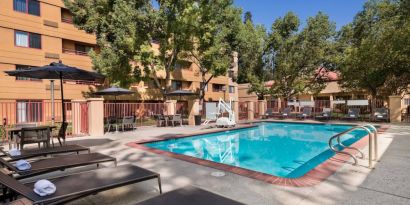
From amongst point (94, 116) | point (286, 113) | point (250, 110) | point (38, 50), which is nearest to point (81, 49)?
point (38, 50)

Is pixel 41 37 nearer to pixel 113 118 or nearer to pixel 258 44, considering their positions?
pixel 113 118

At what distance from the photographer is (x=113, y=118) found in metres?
13.6

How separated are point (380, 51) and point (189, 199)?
21.1 metres

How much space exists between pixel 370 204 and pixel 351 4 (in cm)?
3019

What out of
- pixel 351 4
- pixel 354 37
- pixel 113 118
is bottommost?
pixel 113 118

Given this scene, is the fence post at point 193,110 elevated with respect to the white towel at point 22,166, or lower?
elevated

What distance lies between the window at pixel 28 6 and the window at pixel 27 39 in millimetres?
1829

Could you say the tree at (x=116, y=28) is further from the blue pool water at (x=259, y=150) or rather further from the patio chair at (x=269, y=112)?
the patio chair at (x=269, y=112)

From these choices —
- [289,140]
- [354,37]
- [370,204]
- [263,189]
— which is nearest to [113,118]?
[289,140]

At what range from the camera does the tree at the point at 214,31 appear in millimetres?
19869

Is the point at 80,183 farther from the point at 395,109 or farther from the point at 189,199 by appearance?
the point at 395,109

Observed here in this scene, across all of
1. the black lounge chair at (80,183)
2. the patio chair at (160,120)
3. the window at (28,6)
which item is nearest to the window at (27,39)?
the window at (28,6)

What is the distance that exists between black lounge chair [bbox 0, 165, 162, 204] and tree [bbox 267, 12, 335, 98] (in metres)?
23.9

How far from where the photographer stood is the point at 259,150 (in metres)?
9.87
